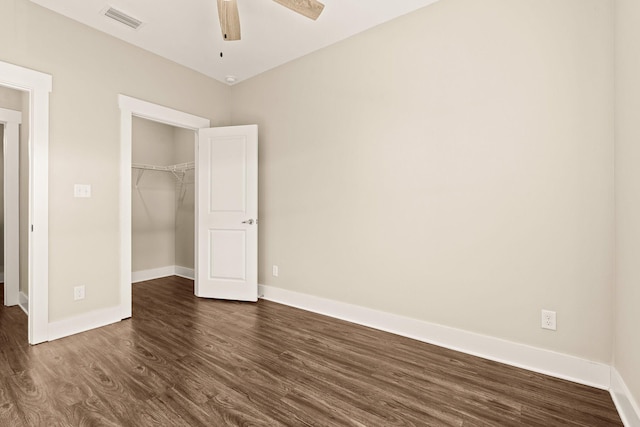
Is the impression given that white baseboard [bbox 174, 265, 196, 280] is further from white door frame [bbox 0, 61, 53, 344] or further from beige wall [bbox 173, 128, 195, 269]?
white door frame [bbox 0, 61, 53, 344]

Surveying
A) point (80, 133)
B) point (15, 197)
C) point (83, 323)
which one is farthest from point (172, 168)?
point (83, 323)

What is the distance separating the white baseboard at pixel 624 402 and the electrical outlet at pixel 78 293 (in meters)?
3.99

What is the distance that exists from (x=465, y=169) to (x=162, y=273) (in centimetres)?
466

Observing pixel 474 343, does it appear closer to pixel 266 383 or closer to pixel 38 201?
pixel 266 383

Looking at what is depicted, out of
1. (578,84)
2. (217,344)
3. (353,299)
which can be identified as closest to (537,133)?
(578,84)

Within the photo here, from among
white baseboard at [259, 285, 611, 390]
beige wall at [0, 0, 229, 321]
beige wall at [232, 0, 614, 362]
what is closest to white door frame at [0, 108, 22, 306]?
beige wall at [0, 0, 229, 321]

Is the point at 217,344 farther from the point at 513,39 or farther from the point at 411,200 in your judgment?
the point at 513,39

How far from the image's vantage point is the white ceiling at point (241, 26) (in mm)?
2674

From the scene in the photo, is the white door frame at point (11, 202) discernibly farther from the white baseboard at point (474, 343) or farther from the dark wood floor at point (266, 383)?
the white baseboard at point (474, 343)

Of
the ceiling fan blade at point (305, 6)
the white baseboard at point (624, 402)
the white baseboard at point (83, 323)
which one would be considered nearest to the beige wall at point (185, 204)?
the white baseboard at point (83, 323)

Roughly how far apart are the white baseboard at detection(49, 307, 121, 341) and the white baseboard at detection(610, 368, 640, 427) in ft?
12.7

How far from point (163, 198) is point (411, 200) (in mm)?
4118

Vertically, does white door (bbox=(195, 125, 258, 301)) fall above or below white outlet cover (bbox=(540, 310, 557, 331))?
above

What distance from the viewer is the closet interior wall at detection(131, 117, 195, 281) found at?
4797 mm
